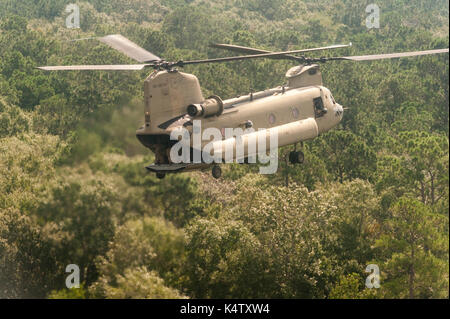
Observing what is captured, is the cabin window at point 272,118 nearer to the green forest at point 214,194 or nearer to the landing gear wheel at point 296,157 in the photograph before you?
the landing gear wheel at point 296,157

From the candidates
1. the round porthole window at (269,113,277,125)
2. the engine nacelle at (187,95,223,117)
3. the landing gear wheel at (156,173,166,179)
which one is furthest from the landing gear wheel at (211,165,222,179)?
the landing gear wheel at (156,173,166,179)

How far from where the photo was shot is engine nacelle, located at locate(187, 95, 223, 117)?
29.4 m

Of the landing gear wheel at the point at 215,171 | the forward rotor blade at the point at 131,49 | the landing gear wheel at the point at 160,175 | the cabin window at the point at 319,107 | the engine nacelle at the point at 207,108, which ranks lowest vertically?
the landing gear wheel at the point at 160,175

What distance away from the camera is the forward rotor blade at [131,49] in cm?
3047

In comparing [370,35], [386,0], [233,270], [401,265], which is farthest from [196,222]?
[386,0]

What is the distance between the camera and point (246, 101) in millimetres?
32156

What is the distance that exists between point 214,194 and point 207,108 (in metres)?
17.2

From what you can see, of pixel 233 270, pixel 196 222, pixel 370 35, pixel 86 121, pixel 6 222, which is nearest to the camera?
pixel 86 121

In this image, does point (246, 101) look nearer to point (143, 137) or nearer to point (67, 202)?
point (143, 137)

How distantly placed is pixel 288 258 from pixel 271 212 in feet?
9.74

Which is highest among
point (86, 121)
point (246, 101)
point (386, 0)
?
point (386, 0)

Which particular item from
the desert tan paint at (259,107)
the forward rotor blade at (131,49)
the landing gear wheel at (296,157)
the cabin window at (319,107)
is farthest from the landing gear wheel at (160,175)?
the cabin window at (319,107)

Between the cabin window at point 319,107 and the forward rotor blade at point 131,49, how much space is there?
896 cm

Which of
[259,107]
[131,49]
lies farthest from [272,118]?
[131,49]
